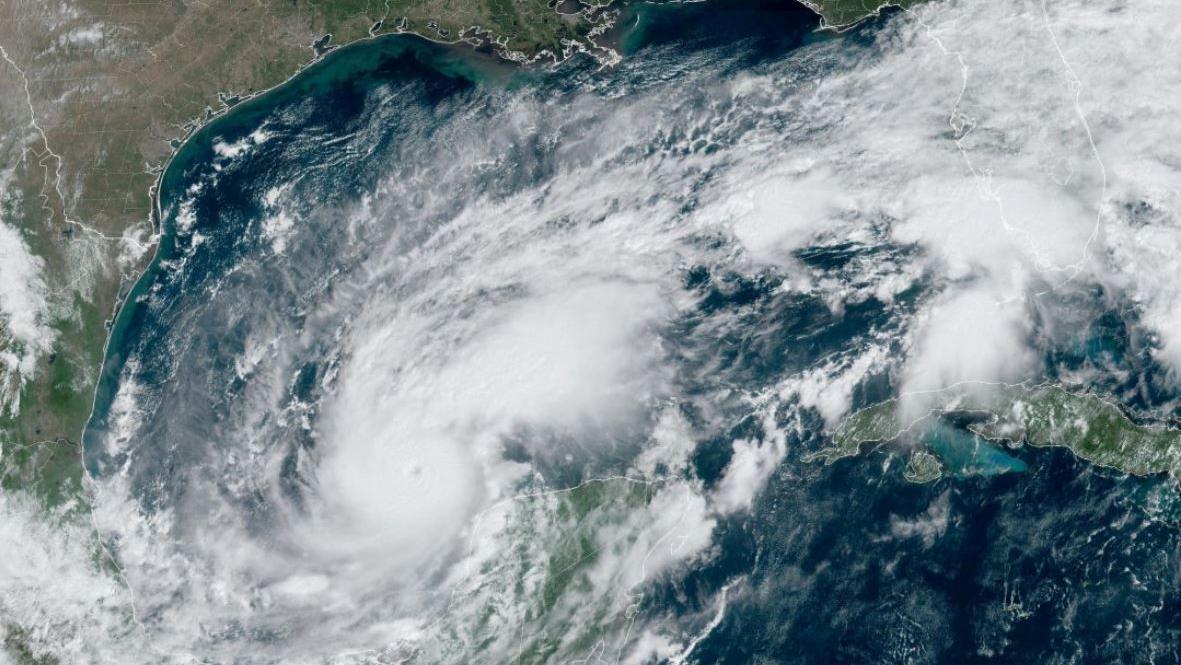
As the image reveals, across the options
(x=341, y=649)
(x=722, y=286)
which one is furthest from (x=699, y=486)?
(x=341, y=649)

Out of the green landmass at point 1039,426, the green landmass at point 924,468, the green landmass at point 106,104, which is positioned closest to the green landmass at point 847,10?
the green landmass at point 106,104

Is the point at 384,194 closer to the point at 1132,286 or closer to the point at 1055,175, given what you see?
the point at 1055,175

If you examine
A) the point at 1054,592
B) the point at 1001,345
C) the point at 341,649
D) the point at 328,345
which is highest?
the point at 328,345

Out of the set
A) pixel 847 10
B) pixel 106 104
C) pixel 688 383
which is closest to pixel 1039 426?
pixel 688 383

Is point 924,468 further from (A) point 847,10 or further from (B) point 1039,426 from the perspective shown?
(A) point 847,10

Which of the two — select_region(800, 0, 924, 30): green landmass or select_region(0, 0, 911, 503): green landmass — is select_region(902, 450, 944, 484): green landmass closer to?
select_region(800, 0, 924, 30): green landmass

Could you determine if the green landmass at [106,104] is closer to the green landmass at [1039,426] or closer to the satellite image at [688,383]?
the satellite image at [688,383]
